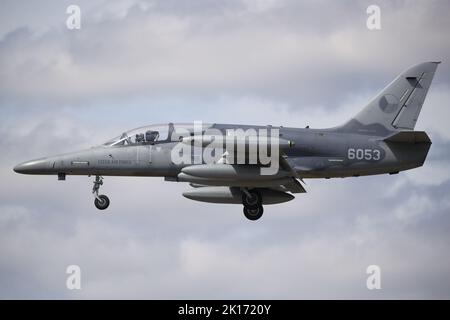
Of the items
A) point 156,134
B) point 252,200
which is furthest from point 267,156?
point 156,134

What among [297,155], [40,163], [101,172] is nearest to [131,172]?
[101,172]

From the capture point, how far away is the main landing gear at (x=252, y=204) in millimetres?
35031

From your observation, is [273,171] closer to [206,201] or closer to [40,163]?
[206,201]

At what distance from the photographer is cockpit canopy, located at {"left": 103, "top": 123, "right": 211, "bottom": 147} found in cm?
3428

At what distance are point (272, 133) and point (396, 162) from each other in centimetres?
437

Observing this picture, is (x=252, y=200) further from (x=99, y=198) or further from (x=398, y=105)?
(x=398, y=105)

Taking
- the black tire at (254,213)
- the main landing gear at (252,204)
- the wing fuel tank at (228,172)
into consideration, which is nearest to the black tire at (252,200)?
the main landing gear at (252,204)

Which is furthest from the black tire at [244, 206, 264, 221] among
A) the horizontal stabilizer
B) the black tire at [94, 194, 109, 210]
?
the horizontal stabilizer

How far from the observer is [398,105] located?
3528cm

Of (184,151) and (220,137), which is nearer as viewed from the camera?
(220,137)

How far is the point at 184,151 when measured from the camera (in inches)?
1344

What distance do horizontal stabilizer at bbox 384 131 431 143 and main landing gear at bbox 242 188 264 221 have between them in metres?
4.99

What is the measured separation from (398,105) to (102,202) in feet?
35.5

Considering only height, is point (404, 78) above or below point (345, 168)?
above
